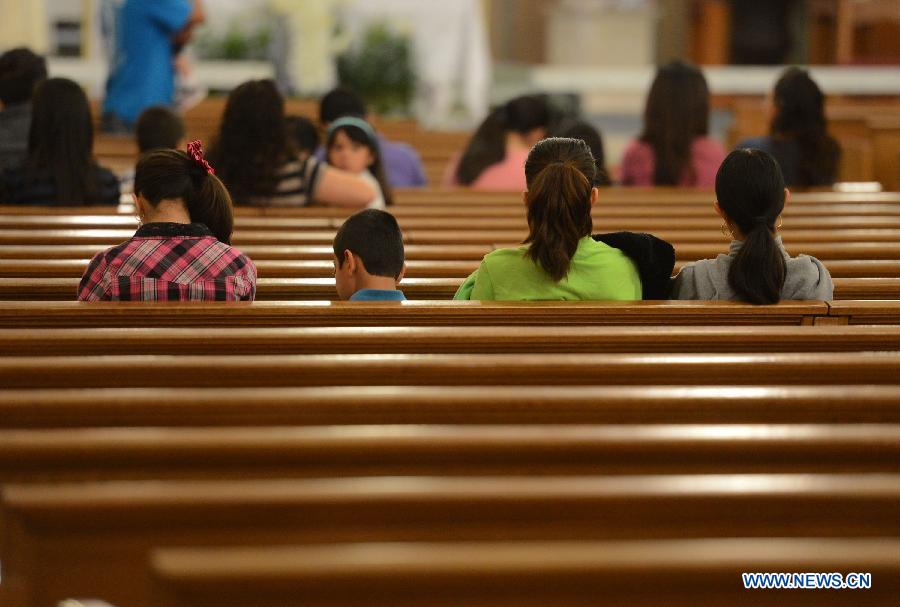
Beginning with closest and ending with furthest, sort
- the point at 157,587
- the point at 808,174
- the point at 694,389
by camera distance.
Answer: the point at 157,587 < the point at 694,389 < the point at 808,174

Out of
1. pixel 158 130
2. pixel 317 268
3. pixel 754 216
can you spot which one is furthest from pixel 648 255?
pixel 158 130

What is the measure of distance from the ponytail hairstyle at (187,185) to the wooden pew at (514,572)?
1.32m

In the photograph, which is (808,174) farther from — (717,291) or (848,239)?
(717,291)

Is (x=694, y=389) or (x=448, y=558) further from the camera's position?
(x=694, y=389)

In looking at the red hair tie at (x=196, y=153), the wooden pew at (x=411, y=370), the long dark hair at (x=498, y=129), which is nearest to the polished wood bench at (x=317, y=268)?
the red hair tie at (x=196, y=153)

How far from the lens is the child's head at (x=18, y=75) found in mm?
4832

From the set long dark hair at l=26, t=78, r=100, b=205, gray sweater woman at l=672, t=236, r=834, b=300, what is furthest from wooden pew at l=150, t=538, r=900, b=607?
long dark hair at l=26, t=78, r=100, b=205

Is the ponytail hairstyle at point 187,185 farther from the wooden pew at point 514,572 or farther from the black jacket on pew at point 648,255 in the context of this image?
the wooden pew at point 514,572

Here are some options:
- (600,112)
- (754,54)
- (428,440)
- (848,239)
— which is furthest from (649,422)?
(754,54)

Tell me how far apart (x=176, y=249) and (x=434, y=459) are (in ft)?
3.78

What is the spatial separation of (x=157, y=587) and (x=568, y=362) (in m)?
0.79

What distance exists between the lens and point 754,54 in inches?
451

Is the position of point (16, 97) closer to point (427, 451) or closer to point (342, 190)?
point (342, 190)

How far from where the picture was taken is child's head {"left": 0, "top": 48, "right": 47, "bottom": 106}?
4.83 meters
